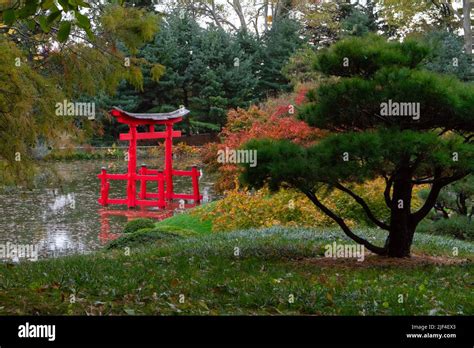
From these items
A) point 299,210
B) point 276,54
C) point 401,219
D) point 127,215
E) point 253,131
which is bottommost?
point 127,215

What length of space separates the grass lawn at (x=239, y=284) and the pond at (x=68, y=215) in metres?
1.90

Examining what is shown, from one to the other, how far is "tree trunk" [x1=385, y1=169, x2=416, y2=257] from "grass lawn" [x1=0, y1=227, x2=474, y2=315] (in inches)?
7.8

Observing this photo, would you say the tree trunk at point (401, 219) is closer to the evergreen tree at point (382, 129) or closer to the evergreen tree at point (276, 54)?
the evergreen tree at point (382, 129)

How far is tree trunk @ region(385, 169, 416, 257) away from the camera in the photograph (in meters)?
7.02

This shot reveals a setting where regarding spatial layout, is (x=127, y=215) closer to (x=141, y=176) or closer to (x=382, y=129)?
(x=141, y=176)

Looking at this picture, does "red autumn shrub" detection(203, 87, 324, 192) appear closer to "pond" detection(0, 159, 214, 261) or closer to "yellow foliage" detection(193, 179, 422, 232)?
"yellow foliage" detection(193, 179, 422, 232)

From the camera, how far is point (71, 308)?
466 cm

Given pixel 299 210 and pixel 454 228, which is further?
pixel 299 210

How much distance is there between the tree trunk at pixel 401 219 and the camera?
702 cm

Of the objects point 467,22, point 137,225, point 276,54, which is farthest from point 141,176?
point 467,22

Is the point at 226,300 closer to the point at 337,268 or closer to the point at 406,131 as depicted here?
the point at 337,268

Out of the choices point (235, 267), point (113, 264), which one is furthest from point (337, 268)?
point (113, 264)

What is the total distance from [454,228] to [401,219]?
507cm

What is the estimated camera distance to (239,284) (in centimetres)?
555
